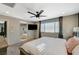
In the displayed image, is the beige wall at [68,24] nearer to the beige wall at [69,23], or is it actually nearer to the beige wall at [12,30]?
the beige wall at [69,23]

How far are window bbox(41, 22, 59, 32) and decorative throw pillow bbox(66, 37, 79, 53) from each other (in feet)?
1.01

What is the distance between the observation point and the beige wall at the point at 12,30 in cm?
182

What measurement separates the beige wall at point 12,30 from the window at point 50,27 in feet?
1.55

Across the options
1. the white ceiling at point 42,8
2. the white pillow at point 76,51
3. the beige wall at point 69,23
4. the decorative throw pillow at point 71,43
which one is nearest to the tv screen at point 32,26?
the white ceiling at point 42,8

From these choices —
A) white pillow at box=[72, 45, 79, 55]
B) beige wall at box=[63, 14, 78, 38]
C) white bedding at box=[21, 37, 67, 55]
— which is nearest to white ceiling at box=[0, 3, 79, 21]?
beige wall at box=[63, 14, 78, 38]

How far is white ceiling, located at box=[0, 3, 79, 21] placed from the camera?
174cm

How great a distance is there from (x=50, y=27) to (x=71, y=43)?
49 centimetres

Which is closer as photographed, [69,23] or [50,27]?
[69,23]

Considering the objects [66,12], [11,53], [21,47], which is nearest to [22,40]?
[21,47]

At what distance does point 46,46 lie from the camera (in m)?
1.83

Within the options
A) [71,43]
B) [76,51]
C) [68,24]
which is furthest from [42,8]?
[76,51]

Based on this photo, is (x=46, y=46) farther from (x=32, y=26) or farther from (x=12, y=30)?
(x=12, y=30)

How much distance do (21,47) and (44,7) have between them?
827 millimetres

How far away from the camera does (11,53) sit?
1742 mm
